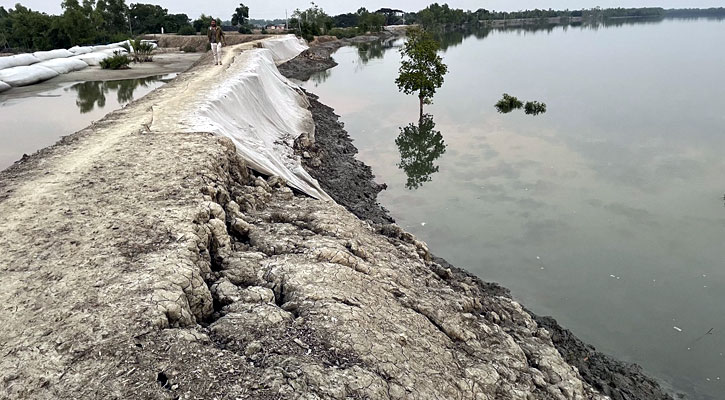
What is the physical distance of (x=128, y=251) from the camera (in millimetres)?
5609

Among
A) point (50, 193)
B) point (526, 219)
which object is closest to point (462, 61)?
point (526, 219)

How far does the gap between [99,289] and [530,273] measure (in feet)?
27.6

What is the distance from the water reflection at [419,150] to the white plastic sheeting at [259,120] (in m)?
4.03

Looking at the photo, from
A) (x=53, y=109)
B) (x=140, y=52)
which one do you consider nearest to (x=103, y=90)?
(x=53, y=109)

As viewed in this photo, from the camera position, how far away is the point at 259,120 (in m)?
15.1

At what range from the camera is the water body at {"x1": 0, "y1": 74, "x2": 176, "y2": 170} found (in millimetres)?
13617

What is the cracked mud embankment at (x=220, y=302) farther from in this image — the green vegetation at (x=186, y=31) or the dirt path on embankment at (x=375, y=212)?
the green vegetation at (x=186, y=31)

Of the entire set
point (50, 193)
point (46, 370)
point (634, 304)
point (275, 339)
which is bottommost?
point (634, 304)

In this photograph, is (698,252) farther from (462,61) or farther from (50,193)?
(462,61)

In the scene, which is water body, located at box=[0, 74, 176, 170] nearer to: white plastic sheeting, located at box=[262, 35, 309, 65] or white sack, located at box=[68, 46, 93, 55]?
white sack, located at box=[68, 46, 93, 55]

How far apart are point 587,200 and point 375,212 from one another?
6.42m

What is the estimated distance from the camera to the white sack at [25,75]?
23297 millimetres

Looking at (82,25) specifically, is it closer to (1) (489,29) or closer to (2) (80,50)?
(2) (80,50)

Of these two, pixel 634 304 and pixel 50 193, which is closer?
pixel 50 193
